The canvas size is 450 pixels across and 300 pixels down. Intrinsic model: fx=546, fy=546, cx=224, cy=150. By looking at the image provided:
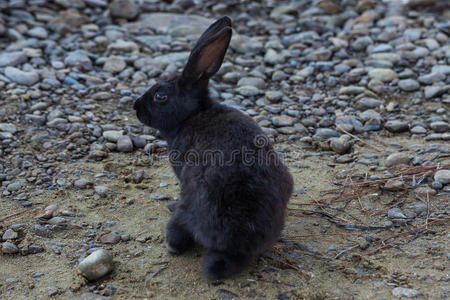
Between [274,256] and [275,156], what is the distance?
2.61 ft

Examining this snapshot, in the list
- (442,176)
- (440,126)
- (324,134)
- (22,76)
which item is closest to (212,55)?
(324,134)

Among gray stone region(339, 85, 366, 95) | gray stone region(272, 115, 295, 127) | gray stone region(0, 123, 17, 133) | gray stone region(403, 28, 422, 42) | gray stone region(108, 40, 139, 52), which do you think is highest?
gray stone region(403, 28, 422, 42)

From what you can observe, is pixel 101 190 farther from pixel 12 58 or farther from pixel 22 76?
pixel 12 58

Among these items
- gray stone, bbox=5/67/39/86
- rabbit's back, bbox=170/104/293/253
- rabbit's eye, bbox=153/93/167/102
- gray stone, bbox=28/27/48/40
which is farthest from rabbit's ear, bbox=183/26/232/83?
gray stone, bbox=28/27/48/40

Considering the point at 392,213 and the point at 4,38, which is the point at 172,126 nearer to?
the point at 392,213

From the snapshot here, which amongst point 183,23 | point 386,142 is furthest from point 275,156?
point 183,23

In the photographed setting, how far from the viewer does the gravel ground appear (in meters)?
4.10

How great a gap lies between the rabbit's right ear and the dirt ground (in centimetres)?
128

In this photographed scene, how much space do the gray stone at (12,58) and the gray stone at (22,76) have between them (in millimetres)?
304

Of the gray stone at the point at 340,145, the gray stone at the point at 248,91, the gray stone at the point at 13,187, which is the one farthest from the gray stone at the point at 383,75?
the gray stone at the point at 13,187

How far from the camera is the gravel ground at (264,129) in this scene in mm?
4102

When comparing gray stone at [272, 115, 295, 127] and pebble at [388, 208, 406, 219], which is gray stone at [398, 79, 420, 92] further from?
pebble at [388, 208, 406, 219]

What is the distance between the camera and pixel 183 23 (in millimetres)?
9531

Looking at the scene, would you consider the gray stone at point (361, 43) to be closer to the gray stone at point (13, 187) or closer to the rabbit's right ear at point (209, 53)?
the rabbit's right ear at point (209, 53)
